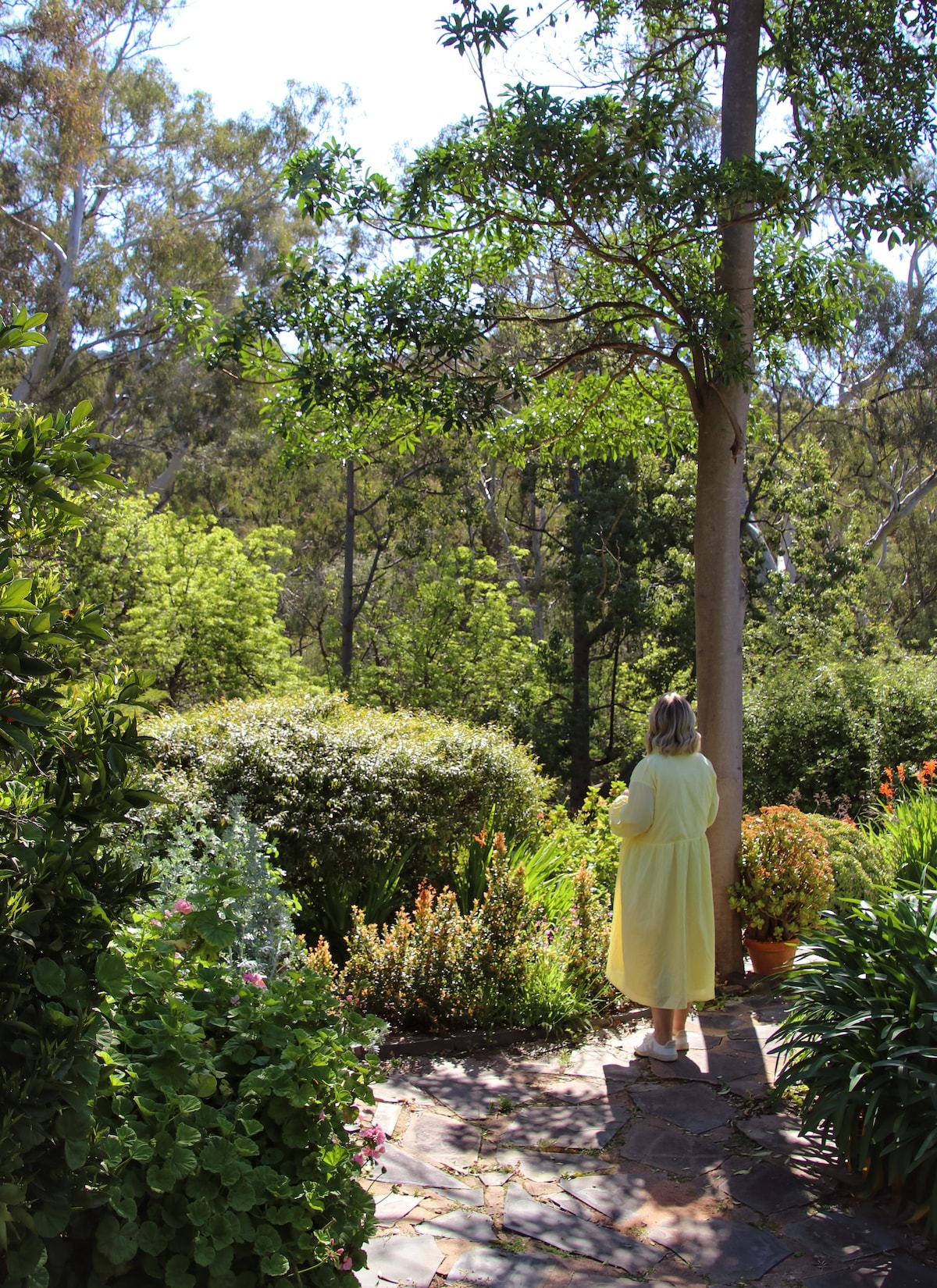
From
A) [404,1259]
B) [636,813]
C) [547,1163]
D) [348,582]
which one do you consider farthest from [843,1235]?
[348,582]

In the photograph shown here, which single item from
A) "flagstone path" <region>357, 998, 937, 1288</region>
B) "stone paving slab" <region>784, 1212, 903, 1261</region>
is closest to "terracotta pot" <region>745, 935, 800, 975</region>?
"flagstone path" <region>357, 998, 937, 1288</region>

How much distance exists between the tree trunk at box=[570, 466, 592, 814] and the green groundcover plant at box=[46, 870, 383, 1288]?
14.4 meters

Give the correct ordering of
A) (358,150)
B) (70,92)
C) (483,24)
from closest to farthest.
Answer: (483,24), (358,150), (70,92)

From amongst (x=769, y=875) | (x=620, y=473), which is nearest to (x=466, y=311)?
(x=769, y=875)

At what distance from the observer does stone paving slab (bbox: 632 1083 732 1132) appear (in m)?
4.32

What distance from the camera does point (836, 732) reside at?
10.1 m

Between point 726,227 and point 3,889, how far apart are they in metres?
5.64

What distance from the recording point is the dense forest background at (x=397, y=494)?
10.3 m

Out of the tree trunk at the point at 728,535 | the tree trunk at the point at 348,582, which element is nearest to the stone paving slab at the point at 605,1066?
the tree trunk at the point at 728,535

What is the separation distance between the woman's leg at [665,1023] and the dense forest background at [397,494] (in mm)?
3541

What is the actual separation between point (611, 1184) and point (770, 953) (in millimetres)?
2720

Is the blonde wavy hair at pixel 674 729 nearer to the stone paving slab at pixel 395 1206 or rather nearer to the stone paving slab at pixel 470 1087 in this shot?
the stone paving slab at pixel 470 1087

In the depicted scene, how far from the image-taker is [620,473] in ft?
57.0

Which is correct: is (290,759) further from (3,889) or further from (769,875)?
(3,889)
